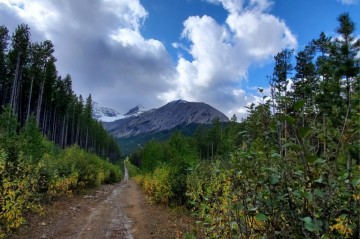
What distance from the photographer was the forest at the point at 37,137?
9.42 m

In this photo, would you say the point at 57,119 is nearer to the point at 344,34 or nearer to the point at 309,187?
the point at 344,34

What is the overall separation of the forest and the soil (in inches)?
27.1

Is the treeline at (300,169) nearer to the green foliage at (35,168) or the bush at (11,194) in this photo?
the bush at (11,194)

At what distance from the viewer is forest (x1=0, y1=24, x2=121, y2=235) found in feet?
30.9

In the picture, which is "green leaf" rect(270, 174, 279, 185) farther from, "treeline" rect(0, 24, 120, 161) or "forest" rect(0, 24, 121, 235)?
"treeline" rect(0, 24, 120, 161)

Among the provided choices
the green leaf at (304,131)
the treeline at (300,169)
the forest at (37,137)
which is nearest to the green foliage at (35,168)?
the forest at (37,137)

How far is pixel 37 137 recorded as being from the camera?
19406 millimetres

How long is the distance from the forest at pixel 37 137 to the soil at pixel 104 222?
2.26 feet

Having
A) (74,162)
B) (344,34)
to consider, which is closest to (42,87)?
(74,162)

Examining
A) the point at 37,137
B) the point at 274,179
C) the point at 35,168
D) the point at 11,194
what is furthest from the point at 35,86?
the point at 274,179

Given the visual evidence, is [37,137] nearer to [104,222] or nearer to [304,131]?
[104,222]

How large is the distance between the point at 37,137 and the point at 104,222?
9.47 metres

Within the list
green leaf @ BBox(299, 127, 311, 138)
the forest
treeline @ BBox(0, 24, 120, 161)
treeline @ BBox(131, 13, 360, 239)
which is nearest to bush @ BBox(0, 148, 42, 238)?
the forest

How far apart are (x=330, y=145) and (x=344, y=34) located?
27441 millimetres
